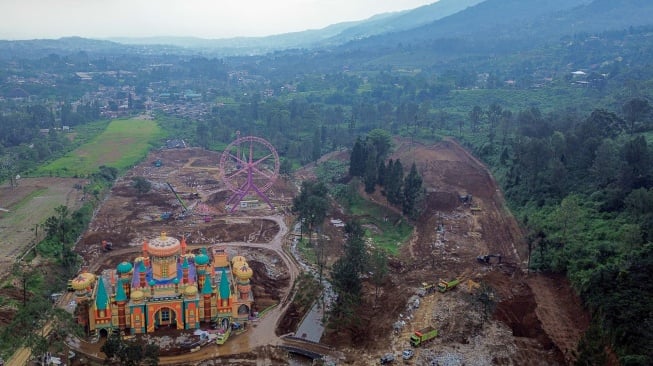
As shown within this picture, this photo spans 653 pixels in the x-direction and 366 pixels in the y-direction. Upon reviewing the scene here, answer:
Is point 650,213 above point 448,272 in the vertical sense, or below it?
above

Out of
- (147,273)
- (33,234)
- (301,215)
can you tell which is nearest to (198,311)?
(147,273)

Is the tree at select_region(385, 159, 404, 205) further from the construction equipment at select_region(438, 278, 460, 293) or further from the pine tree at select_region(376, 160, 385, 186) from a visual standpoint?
the construction equipment at select_region(438, 278, 460, 293)

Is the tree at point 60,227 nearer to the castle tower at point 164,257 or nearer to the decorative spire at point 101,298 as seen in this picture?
the decorative spire at point 101,298

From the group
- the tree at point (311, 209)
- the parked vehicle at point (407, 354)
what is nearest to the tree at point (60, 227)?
the tree at point (311, 209)

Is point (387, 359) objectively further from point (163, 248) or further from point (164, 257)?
point (163, 248)

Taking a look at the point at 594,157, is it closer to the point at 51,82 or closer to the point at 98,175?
the point at 98,175

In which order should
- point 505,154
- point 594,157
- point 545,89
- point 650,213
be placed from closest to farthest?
point 650,213
point 594,157
point 505,154
point 545,89
